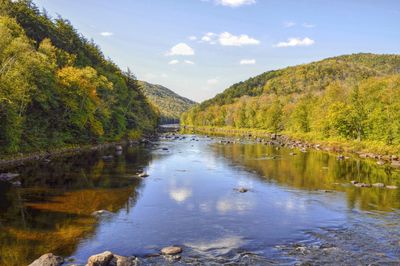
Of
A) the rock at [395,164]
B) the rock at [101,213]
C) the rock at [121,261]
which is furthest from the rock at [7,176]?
the rock at [395,164]

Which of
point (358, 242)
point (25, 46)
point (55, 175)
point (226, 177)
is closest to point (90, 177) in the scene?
point (55, 175)

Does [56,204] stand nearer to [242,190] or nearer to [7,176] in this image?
[7,176]

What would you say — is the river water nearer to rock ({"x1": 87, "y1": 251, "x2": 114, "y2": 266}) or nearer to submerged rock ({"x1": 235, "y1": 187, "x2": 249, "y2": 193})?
submerged rock ({"x1": 235, "y1": 187, "x2": 249, "y2": 193})

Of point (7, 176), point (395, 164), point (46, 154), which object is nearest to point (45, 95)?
point (46, 154)

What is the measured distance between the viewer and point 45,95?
67.1m

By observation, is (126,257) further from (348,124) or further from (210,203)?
(348,124)

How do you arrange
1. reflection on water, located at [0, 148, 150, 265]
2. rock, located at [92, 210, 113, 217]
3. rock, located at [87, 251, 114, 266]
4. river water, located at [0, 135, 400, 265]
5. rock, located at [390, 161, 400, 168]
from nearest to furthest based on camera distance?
rock, located at [87, 251, 114, 266] → river water, located at [0, 135, 400, 265] → reflection on water, located at [0, 148, 150, 265] → rock, located at [92, 210, 113, 217] → rock, located at [390, 161, 400, 168]

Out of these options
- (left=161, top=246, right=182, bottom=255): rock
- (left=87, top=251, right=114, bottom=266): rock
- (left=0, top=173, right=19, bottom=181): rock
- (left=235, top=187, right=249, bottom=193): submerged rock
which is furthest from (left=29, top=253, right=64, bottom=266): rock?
(left=0, top=173, right=19, bottom=181): rock

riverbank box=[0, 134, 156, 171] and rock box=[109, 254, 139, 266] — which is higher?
riverbank box=[0, 134, 156, 171]

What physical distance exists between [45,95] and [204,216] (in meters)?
46.6

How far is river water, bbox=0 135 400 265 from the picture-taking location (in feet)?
78.7

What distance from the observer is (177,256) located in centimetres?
2298

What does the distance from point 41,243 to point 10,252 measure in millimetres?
2050

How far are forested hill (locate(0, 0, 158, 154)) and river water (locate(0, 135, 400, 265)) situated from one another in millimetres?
10302
